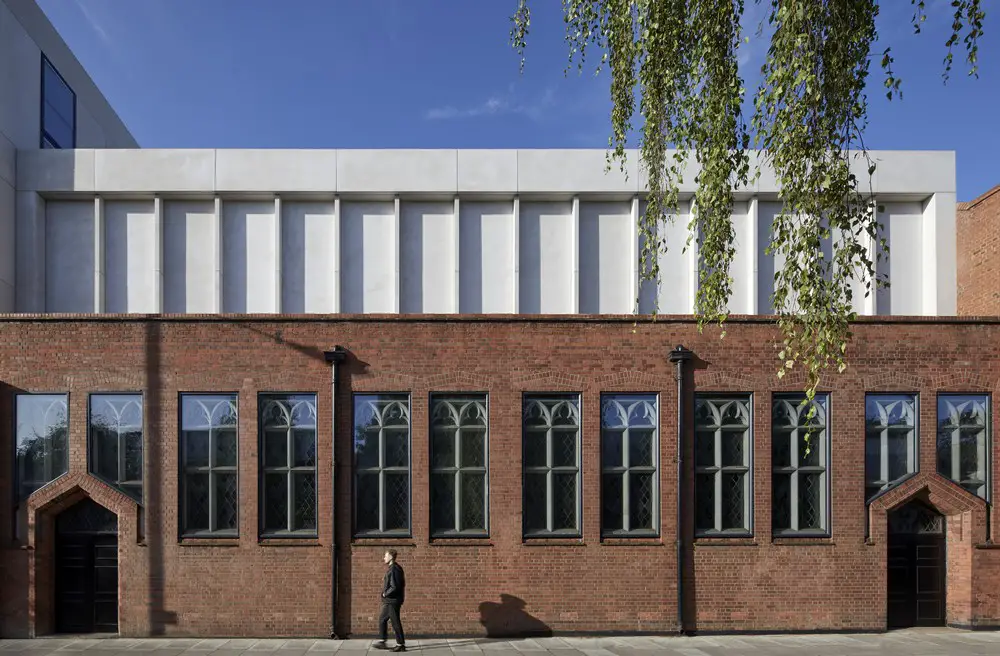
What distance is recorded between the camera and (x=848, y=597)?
10.3 m

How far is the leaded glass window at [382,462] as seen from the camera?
1033cm

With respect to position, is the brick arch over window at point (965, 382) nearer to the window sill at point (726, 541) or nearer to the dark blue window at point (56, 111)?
the window sill at point (726, 541)

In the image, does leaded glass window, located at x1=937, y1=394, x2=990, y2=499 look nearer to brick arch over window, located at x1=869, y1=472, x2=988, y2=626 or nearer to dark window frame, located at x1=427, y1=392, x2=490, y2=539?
brick arch over window, located at x1=869, y1=472, x2=988, y2=626

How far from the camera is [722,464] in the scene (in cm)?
1052

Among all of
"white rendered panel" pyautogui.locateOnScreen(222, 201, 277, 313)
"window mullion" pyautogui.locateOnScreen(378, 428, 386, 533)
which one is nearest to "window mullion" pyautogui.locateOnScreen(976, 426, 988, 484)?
"window mullion" pyautogui.locateOnScreen(378, 428, 386, 533)

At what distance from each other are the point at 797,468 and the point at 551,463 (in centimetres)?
430

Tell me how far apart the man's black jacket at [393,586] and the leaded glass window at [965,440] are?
9472 millimetres

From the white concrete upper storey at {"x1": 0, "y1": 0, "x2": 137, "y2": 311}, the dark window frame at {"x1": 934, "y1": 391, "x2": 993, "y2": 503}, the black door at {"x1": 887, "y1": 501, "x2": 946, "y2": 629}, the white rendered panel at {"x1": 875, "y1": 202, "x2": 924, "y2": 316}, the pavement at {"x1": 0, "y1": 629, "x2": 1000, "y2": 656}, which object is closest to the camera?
the pavement at {"x1": 0, "y1": 629, "x2": 1000, "y2": 656}

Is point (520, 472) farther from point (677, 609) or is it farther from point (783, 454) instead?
point (783, 454)

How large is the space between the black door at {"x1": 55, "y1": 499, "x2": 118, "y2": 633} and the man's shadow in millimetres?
6410

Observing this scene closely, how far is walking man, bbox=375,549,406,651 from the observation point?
9375 millimetres

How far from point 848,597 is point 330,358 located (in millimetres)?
9783

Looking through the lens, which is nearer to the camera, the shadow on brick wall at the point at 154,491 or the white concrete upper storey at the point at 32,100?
the shadow on brick wall at the point at 154,491

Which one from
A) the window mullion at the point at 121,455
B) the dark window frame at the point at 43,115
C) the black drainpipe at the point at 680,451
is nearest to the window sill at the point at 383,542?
the window mullion at the point at 121,455
